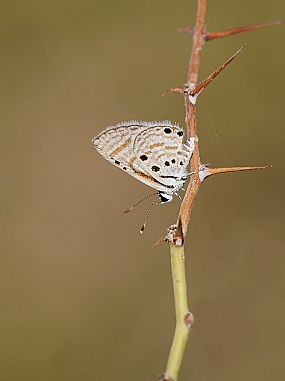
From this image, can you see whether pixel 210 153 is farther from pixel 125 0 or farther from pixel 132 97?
pixel 125 0

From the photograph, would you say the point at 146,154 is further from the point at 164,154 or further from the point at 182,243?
the point at 182,243

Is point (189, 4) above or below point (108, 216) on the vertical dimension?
above

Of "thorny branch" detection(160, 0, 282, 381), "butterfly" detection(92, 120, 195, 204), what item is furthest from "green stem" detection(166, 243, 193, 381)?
"butterfly" detection(92, 120, 195, 204)

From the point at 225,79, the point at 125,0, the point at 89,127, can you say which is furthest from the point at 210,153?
the point at 125,0

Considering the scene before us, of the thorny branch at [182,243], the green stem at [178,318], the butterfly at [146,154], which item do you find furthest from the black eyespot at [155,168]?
the green stem at [178,318]

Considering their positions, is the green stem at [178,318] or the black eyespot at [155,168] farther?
the black eyespot at [155,168]

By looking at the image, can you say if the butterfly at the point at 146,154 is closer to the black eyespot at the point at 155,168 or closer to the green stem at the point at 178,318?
the black eyespot at the point at 155,168
